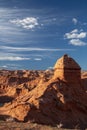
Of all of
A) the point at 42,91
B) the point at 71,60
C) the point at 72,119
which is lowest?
the point at 72,119

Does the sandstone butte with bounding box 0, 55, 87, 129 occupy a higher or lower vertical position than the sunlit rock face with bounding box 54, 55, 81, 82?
lower

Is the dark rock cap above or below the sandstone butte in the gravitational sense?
above

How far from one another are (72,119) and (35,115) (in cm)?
394

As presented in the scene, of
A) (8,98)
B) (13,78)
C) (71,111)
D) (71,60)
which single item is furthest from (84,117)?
(13,78)

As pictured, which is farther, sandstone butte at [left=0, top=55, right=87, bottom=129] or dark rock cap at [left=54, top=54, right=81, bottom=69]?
dark rock cap at [left=54, top=54, right=81, bottom=69]

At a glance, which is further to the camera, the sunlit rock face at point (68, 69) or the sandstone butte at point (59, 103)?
the sunlit rock face at point (68, 69)

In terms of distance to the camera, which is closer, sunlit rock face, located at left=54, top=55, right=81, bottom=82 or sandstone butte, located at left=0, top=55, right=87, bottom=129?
sandstone butte, located at left=0, top=55, right=87, bottom=129

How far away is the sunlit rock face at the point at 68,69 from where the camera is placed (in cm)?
3900

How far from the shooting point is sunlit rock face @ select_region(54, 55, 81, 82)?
39.0 metres

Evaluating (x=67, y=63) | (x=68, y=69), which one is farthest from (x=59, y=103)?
(x=67, y=63)

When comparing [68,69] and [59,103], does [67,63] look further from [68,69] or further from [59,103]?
[59,103]

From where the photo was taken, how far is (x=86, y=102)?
38094 millimetres

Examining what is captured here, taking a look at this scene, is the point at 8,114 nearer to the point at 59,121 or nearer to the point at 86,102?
the point at 59,121

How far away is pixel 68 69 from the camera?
1542 inches
